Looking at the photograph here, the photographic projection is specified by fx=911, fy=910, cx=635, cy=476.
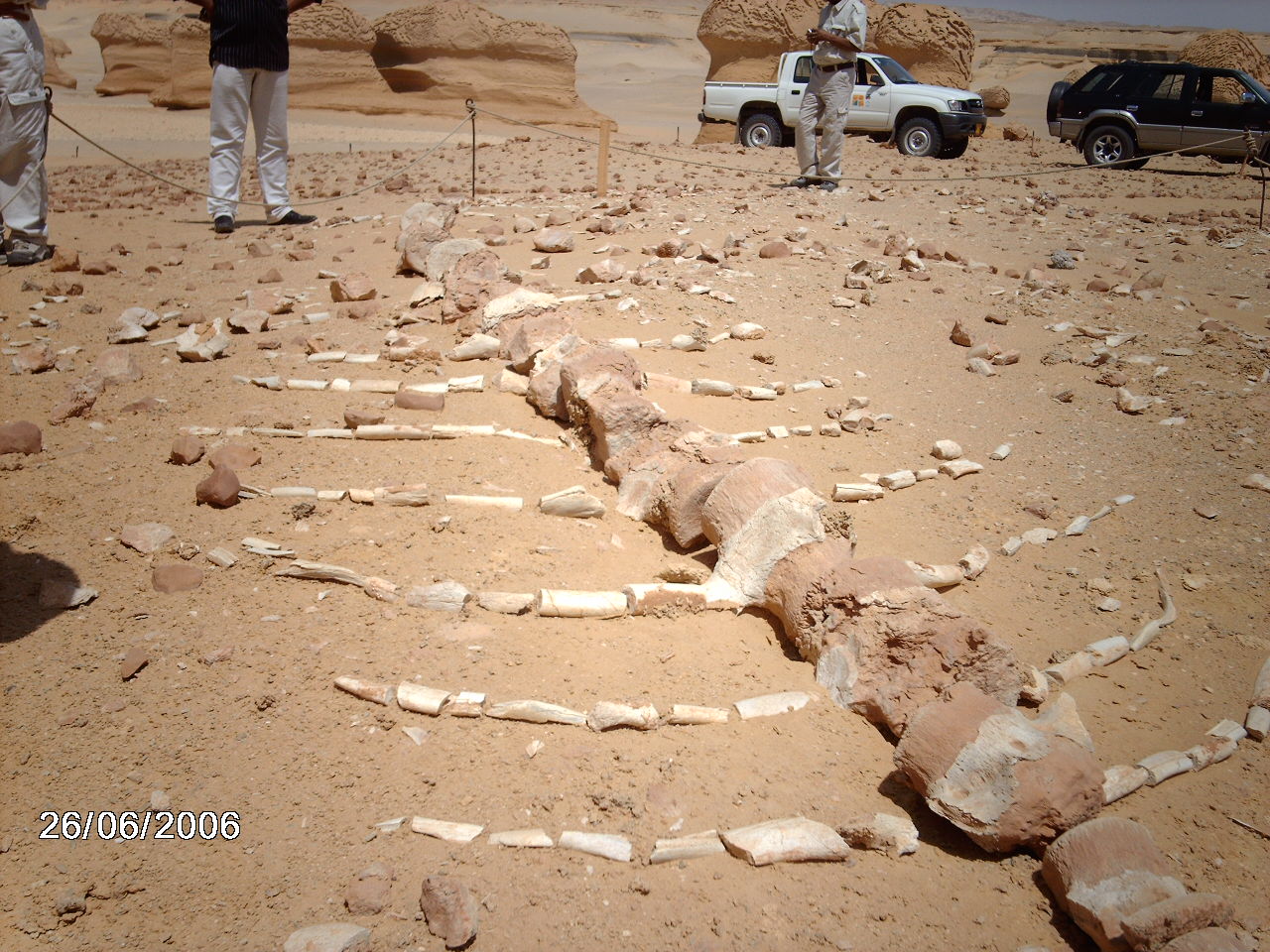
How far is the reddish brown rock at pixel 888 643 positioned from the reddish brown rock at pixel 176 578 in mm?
2001

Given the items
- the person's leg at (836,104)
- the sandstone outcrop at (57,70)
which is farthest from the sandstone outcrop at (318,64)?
the person's leg at (836,104)

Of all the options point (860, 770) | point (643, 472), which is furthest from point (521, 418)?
point (860, 770)

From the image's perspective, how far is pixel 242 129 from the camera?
8.00m

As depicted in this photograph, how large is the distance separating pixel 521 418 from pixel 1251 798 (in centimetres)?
323

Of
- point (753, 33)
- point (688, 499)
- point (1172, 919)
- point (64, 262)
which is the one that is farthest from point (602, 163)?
point (753, 33)

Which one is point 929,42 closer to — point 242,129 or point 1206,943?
point 242,129

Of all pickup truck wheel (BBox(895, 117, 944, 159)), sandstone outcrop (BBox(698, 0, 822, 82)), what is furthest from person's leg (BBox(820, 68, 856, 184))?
sandstone outcrop (BBox(698, 0, 822, 82))

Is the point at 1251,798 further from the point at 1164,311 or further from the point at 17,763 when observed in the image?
the point at 1164,311

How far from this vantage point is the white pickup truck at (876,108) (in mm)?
13500

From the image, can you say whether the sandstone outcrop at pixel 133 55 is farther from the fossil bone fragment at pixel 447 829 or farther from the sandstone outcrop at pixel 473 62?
the fossil bone fragment at pixel 447 829

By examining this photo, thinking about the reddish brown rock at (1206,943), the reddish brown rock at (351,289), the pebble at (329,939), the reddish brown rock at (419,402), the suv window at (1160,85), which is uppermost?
the suv window at (1160,85)

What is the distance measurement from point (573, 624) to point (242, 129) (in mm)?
6915

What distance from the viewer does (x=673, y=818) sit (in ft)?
7.55

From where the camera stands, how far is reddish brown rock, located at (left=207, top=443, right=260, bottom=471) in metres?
3.78
